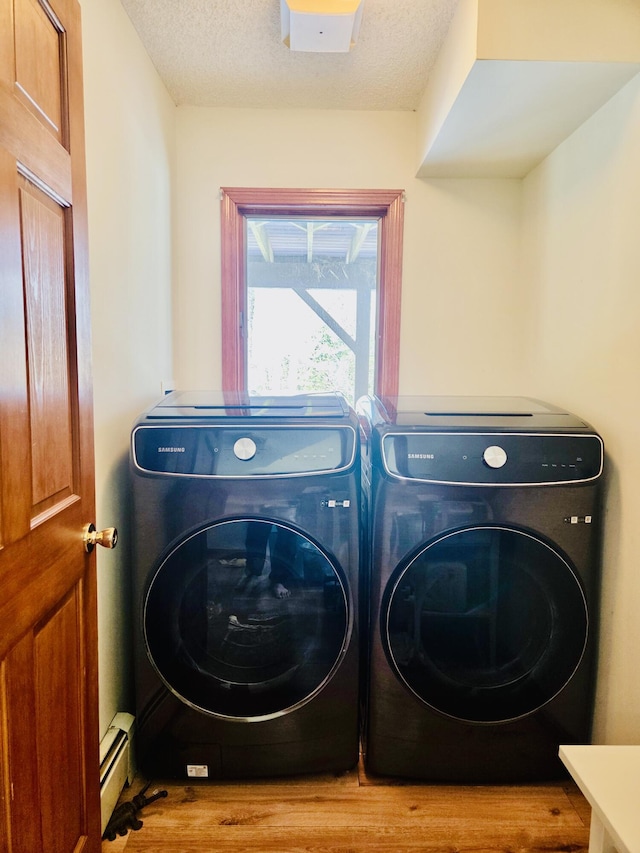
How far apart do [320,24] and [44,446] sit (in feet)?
4.76

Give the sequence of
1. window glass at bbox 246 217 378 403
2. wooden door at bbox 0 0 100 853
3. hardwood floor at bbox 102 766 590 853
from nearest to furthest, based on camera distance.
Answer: wooden door at bbox 0 0 100 853, hardwood floor at bbox 102 766 590 853, window glass at bbox 246 217 378 403

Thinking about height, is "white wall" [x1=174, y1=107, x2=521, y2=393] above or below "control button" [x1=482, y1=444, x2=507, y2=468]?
above

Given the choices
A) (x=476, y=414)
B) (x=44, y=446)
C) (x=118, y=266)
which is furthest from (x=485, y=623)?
(x=118, y=266)

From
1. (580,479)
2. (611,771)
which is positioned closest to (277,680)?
(611,771)

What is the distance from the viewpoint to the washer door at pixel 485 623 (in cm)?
146

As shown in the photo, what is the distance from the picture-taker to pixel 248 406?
1.68 m

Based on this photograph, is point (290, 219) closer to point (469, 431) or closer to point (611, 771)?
point (469, 431)

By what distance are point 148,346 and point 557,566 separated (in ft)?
5.05

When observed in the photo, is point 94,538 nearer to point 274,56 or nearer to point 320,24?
point 320,24

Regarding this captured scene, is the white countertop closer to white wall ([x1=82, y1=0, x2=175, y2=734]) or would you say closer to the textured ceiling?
white wall ([x1=82, y1=0, x2=175, y2=734])

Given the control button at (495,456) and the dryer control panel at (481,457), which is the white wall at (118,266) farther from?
the control button at (495,456)

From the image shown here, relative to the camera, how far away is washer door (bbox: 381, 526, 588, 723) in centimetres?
146

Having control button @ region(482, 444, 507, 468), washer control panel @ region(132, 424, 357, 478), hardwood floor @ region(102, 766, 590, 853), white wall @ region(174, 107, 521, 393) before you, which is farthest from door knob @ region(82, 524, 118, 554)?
white wall @ region(174, 107, 521, 393)

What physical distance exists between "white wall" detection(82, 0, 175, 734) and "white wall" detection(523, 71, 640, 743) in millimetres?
1476
